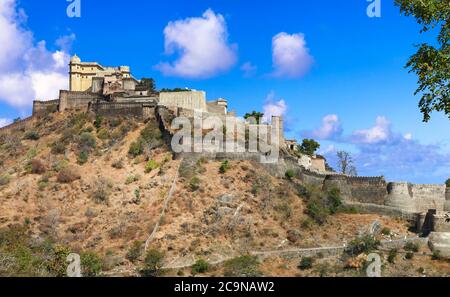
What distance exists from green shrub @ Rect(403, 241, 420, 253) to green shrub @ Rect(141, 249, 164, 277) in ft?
47.0

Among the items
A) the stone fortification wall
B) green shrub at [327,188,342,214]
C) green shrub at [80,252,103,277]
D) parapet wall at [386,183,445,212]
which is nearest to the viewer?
green shrub at [80,252,103,277]

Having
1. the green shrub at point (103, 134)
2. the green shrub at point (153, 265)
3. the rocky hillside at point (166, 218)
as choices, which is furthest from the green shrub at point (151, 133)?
the green shrub at point (153, 265)

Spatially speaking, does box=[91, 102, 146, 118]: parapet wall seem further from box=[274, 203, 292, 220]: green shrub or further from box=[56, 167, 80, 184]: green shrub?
box=[274, 203, 292, 220]: green shrub

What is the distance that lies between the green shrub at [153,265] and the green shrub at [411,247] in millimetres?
Answer: 14335

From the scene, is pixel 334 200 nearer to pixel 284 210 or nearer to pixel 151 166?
pixel 284 210

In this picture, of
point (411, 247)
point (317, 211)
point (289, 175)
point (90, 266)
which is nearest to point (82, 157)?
point (90, 266)

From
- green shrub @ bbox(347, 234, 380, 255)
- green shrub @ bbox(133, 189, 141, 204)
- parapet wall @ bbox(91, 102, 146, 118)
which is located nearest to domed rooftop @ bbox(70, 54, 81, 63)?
parapet wall @ bbox(91, 102, 146, 118)

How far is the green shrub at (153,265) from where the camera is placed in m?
28.7

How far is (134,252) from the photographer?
30375mm

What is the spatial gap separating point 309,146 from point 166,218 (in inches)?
1086

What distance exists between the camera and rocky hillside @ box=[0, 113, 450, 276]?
29.9m

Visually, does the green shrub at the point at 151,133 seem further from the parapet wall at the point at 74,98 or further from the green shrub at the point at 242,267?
the green shrub at the point at 242,267
